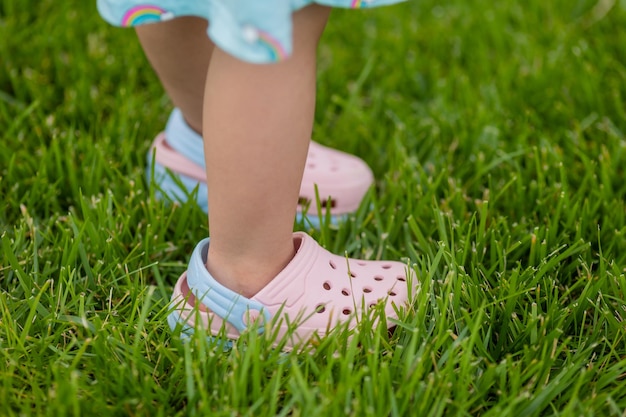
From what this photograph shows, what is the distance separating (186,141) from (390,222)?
1.40ft

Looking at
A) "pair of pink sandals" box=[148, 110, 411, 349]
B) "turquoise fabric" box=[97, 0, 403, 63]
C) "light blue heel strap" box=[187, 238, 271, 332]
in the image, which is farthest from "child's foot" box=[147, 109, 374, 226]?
"turquoise fabric" box=[97, 0, 403, 63]

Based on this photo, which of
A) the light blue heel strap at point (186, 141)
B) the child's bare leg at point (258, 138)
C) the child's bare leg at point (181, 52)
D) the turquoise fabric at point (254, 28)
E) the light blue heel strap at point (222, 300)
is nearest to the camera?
the turquoise fabric at point (254, 28)

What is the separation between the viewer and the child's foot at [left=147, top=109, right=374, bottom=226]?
158 cm

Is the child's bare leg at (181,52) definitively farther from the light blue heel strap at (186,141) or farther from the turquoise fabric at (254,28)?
the turquoise fabric at (254,28)

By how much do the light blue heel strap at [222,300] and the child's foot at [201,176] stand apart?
38 centimetres

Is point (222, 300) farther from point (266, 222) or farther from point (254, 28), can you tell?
point (254, 28)

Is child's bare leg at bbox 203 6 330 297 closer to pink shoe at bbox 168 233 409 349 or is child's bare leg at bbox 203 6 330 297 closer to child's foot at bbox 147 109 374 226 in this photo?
pink shoe at bbox 168 233 409 349

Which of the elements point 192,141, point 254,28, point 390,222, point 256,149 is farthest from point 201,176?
point 254,28

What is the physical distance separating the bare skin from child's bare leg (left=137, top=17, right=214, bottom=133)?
299 millimetres

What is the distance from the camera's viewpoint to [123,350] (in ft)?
3.92

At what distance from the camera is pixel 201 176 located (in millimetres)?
1596

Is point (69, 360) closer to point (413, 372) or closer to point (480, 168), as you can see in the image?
point (413, 372)

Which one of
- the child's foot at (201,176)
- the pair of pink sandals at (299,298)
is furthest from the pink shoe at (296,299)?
the child's foot at (201,176)

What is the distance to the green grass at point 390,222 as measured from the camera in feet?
3.65
